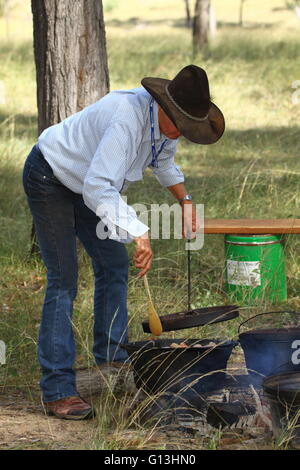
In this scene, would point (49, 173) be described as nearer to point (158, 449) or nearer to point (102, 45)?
point (158, 449)

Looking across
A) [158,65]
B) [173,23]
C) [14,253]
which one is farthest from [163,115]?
[173,23]

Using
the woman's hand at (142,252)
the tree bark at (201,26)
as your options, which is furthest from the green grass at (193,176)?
the woman's hand at (142,252)

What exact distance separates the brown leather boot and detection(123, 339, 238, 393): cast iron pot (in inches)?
11.2

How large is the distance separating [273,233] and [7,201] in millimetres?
3299

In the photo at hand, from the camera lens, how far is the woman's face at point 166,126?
4.55m

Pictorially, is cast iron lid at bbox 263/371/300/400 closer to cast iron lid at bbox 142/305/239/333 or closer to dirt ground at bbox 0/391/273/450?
dirt ground at bbox 0/391/273/450

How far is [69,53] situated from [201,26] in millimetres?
14071

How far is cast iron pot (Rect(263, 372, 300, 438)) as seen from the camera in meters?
4.04

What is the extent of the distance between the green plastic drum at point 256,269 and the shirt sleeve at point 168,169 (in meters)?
1.58

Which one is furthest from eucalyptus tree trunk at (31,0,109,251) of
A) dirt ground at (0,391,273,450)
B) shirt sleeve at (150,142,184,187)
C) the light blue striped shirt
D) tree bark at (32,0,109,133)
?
Result: dirt ground at (0,391,273,450)

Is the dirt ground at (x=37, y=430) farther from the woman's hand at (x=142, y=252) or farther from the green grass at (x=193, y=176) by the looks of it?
the woman's hand at (x=142, y=252)

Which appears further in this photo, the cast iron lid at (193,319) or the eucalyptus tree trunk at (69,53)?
the eucalyptus tree trunk at (69,53)

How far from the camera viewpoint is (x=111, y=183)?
14.3 feet

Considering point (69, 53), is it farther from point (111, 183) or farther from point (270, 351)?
point (270, 351)
